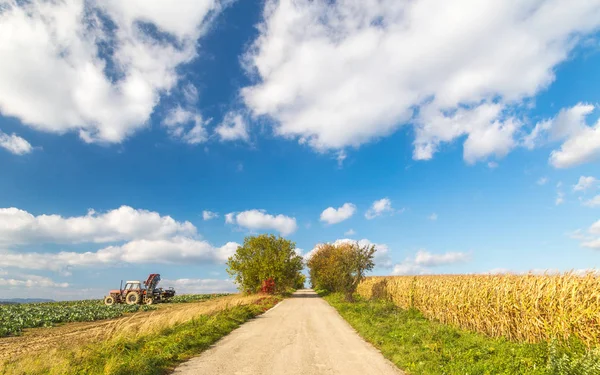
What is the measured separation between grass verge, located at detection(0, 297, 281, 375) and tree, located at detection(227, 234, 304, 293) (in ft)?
124

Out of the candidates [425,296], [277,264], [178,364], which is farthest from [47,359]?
[277,264]

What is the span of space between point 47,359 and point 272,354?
670 cm

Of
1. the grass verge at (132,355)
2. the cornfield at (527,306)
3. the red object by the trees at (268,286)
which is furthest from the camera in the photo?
the red object by the trees at (268,286)

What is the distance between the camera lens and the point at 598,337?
9727mm

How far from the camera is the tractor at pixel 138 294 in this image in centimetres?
4238

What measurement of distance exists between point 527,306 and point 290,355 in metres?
8.81

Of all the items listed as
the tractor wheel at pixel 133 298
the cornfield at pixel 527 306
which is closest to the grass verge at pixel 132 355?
the cornfield at pixel 527 306

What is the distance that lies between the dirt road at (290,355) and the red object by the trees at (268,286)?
35838mm

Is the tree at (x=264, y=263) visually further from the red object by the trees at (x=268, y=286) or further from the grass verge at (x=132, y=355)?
the grass verge at (x=132, y=355)

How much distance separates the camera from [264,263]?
53.4m

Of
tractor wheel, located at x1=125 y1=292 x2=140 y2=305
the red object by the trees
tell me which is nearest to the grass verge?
tractor wheel, located at x1=125 y1=292 x2=140 y2=305

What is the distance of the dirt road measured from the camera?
9.67m

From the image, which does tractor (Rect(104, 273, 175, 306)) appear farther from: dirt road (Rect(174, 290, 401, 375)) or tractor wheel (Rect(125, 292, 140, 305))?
dirt road (Rect(174, 290, 401, 375))

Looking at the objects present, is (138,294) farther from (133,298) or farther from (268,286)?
(268,286)
